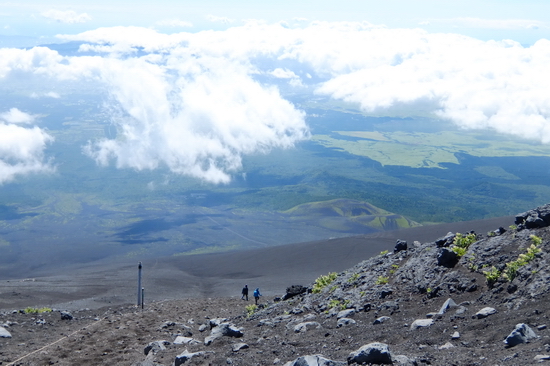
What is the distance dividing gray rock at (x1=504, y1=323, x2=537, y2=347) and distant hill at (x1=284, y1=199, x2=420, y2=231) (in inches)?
2601

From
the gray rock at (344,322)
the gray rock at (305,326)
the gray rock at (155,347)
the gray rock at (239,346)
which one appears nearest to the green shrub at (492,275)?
the gray rock at (344,322)

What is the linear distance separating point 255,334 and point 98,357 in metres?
3.48

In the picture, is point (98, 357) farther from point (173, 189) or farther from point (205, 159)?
point (205, 159)

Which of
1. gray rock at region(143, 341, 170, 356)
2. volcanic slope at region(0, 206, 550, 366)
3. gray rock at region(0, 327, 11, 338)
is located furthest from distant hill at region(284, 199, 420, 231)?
gray rock at region(143, 341, 170, 356)

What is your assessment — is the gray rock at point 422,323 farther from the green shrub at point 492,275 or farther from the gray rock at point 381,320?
the green shrub at point 492,275

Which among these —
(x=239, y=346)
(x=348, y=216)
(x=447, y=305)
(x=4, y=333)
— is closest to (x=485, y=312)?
(x=447, y=305)

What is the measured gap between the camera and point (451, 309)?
11320 mm

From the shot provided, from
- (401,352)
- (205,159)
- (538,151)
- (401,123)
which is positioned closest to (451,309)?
(401,352)

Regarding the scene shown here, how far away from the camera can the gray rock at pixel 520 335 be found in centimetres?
825

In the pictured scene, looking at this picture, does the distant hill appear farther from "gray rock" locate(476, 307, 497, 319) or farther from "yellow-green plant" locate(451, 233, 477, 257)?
"gray rock" locate(476, 307, 497, 319)

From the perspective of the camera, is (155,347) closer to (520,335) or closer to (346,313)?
(346,313)

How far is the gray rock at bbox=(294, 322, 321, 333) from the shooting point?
Answer: 1215 cm

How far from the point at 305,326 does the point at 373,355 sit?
4.60 metres

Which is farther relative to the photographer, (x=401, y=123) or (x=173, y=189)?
(x=401, y=123)
